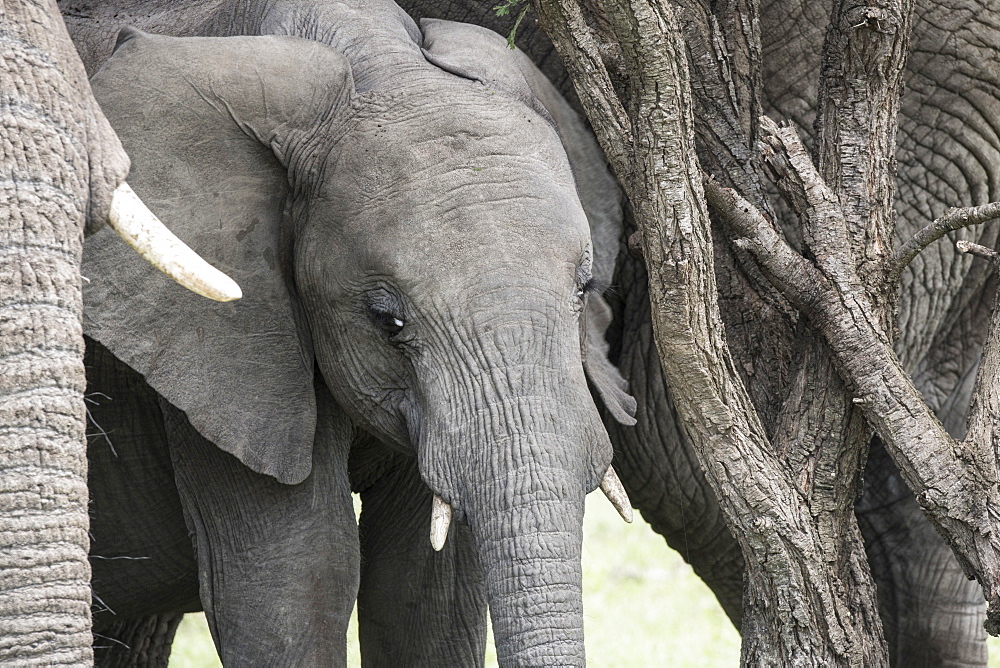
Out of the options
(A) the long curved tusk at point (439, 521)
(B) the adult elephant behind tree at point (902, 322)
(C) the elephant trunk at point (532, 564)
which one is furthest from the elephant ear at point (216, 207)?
(B) the adult elephant behind tree at point (902, 322)

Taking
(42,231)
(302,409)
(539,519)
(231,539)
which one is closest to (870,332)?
(539,519)

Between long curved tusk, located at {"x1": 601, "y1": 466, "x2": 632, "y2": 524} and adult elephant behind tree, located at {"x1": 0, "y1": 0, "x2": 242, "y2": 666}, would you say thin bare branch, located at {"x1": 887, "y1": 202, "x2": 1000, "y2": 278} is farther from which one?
adult elephant behind tree, located at {"x1": 0, "y1": 0, "x2": 242, "y2": 666}

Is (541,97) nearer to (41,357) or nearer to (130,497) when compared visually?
(130,497)

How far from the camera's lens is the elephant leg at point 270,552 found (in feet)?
9.63

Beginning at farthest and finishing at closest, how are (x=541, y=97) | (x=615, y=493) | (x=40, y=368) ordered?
(x=541, y=97), (x=615, y=493), (x=40, y=368)

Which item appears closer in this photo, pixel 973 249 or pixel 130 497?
pixel 973 249

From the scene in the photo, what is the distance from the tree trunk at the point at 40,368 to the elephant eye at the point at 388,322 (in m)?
0.69

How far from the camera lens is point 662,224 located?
292cm

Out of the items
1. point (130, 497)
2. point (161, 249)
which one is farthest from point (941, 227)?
point (130, 497)

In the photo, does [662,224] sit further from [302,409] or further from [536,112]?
[302,409]

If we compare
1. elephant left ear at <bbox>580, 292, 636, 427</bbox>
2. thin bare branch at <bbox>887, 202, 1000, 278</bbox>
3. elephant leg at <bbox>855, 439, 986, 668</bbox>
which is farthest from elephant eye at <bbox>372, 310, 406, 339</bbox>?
elephant leg at <bbox>855, 439, 986, 668</bbox>

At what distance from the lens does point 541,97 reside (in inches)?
123

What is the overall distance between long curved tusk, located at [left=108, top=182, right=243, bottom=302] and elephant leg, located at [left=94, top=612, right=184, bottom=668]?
6.90ft

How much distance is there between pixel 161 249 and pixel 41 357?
0.33 meters
